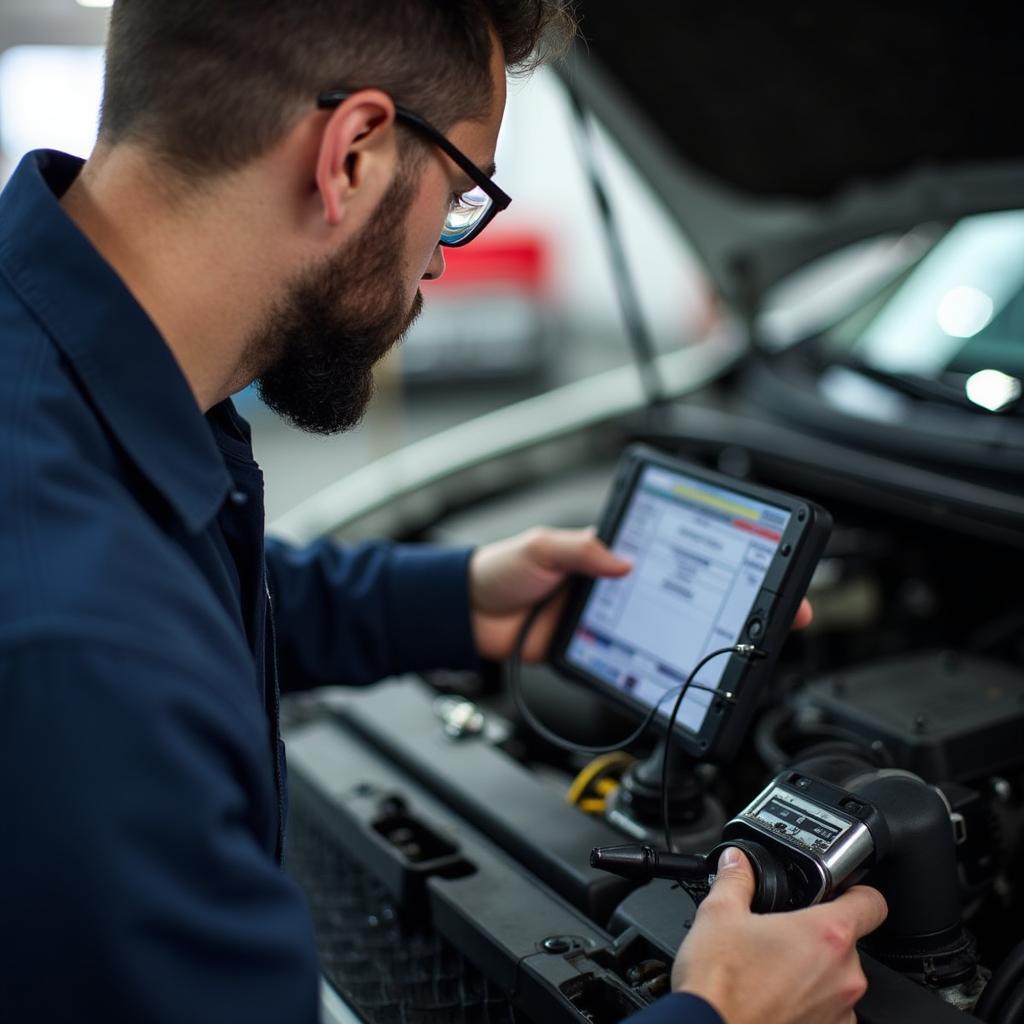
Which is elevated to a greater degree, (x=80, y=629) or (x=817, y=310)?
(x=817, y=310)

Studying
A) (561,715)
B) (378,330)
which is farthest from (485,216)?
(561,715)

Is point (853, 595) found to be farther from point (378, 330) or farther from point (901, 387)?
point (378, 330)

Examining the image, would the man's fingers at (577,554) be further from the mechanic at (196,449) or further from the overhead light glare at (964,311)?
the overhead light glare at (964,311)

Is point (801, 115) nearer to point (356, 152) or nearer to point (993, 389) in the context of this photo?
point (993, 389)

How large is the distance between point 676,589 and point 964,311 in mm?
806

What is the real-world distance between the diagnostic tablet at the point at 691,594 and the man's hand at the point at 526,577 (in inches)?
1.1

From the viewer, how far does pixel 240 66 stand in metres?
0.80

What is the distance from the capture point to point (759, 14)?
4.88 feet

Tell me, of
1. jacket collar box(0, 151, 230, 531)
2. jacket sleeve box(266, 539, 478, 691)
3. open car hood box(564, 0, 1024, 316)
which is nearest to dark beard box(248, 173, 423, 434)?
jacket collar box(0, 151, 230, 531)

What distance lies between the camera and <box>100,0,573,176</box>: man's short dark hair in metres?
0.80

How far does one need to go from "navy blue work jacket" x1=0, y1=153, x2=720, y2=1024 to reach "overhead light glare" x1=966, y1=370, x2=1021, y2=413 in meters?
1.05

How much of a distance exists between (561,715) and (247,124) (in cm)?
80

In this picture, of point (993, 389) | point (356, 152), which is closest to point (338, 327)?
point (356, 152)

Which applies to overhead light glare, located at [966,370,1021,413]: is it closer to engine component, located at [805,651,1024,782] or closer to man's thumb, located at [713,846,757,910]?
engine component, located at [805,651,1024,782]
